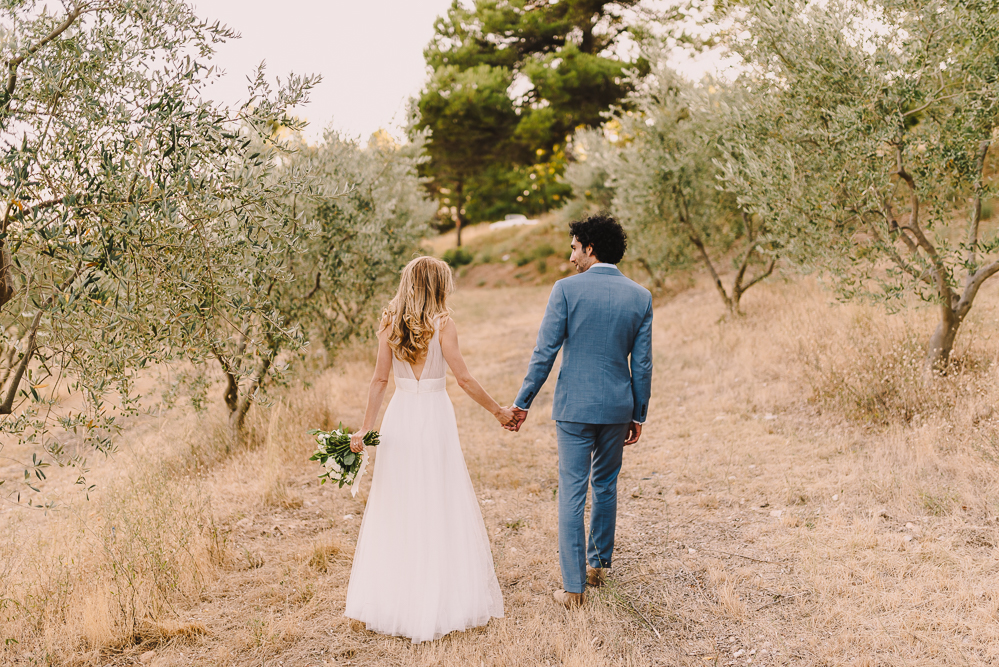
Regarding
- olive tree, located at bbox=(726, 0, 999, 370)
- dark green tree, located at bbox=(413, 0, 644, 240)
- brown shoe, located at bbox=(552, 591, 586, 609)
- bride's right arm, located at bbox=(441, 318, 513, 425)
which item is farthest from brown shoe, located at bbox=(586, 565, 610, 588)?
dark green tree, located at bbox=(413, 0, 644, 240)

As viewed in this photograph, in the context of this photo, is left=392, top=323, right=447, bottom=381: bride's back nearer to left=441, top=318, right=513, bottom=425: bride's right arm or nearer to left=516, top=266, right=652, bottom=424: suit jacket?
left=441, top=318, right=513, bottom=425: bride's right arm

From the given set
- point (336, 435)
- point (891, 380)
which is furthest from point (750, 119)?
point (336, 435)

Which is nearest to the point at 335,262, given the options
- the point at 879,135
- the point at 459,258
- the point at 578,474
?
the point at 578,474

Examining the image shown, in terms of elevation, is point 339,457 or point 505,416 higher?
point 505,416

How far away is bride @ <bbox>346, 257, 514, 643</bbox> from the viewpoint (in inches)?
166

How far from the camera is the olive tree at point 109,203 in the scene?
3404 millimetres

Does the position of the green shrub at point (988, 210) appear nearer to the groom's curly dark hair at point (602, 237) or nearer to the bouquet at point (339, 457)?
the groom's curly dark hair at point (602, 237)

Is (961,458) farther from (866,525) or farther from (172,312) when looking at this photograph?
(172,312)

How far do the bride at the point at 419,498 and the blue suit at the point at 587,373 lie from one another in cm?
60

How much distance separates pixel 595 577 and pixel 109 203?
167 inches

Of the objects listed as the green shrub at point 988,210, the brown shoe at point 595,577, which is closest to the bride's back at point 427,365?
the brown shoe at point 595,577

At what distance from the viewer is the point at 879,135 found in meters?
6.78

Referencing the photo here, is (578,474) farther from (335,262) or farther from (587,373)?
(335,262)

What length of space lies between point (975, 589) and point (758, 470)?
2.68 metres
